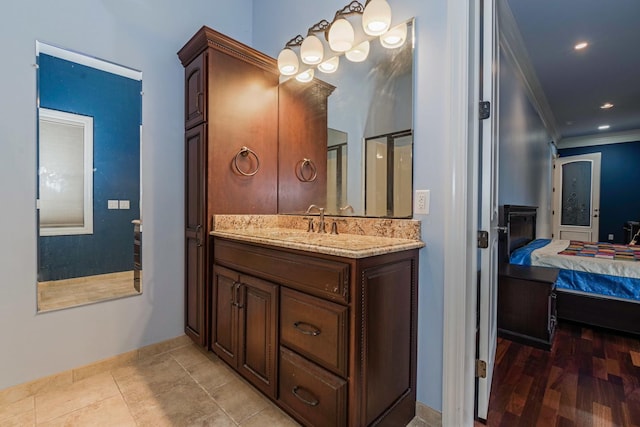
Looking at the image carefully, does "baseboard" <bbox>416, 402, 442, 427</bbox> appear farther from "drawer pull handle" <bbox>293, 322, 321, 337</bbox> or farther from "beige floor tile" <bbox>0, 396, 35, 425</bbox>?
"beige floor tile" <bbox>0, 396, 35, 425</bbox>

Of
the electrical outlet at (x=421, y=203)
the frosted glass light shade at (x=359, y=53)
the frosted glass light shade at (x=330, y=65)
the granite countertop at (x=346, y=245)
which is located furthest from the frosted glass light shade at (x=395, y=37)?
the granite countertop at (x=346, y=245)

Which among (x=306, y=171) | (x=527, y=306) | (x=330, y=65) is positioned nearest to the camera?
(x=330, y=65)

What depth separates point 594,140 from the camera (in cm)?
645

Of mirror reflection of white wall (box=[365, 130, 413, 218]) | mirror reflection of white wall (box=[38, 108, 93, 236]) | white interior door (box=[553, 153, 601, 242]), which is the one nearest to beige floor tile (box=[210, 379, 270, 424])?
mirror reflection of white wall (box=[365, 130, 413, 218])

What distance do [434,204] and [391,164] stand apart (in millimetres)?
350

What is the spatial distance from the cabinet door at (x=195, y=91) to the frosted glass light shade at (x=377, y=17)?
3.35ft

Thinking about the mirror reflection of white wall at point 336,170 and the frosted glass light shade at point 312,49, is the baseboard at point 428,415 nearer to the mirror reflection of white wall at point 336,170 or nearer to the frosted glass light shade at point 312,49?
the mirror reflection of white wall at point 336,170

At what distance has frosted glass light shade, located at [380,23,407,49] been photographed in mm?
1540

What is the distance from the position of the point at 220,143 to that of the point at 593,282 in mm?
3205

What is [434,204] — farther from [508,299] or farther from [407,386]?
[508,299]

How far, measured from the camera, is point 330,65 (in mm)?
1964

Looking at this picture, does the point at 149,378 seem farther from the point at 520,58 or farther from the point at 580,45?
the point at 580,45

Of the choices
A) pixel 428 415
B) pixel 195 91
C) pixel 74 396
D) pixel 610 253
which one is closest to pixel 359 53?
pixel 195 91

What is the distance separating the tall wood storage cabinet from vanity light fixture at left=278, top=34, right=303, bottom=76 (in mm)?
113
